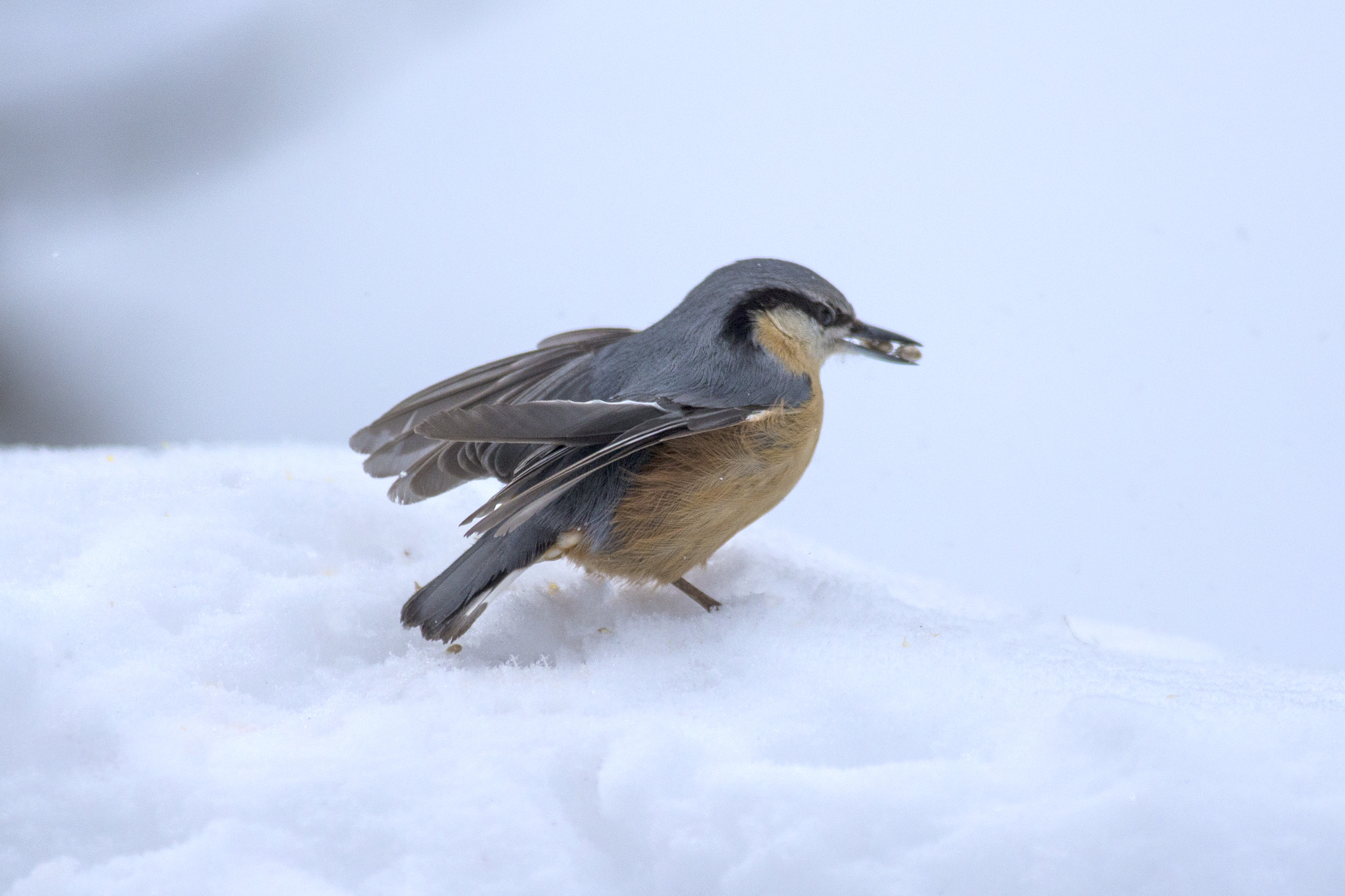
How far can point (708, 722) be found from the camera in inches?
67.1

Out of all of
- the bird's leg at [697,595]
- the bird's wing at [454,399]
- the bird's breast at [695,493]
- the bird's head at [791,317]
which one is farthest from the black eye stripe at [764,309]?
the bird's leg at [697,595]

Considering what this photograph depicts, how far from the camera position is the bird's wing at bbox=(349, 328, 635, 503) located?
7.84ft

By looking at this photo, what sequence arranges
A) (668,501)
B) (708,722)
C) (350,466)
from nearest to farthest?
1. (708,722)
2. (668,501)
3. (350,466)

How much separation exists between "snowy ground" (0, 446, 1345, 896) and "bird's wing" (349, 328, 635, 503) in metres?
0.27

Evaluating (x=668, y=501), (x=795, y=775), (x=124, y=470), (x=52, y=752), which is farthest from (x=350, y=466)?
(x=795, y=775)

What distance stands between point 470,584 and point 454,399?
717mm

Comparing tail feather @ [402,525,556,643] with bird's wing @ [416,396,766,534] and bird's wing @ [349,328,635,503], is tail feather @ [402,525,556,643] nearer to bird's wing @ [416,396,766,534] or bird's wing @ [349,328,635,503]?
bird's wing @ [416,396,766,534]

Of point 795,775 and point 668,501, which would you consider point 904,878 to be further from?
point 668,501

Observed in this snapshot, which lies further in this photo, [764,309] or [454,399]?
[454,399]

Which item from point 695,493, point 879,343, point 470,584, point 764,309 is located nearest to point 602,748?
point 470,584

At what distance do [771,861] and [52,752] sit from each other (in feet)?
3.51

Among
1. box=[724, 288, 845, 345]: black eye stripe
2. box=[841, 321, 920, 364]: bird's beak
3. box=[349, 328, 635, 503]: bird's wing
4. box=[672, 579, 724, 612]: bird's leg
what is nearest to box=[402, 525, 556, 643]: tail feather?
box=[349, 328, 635, 503]: bird's wing

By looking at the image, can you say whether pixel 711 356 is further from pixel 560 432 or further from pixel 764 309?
pixel 560 432

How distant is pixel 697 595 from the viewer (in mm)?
2340
